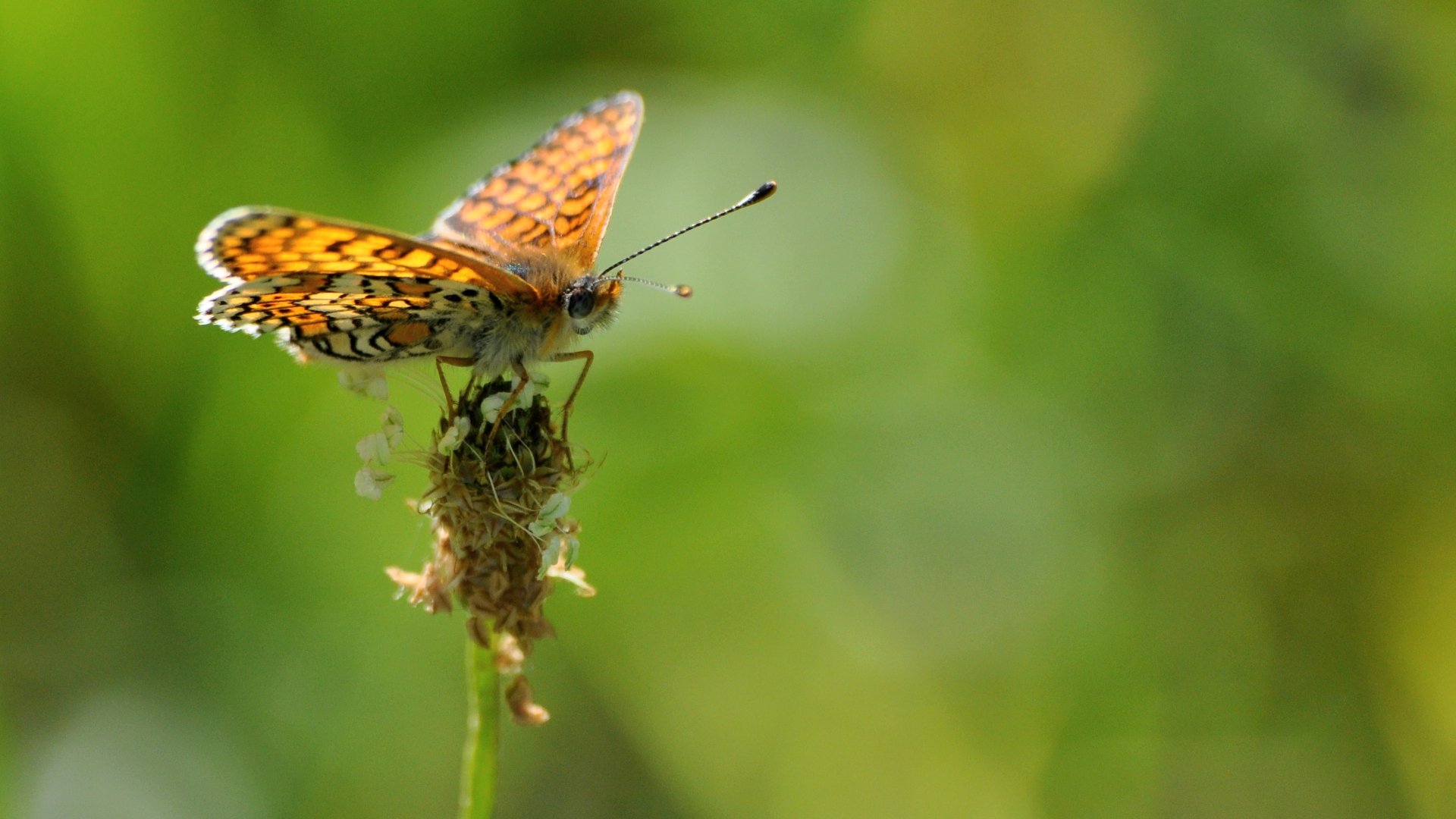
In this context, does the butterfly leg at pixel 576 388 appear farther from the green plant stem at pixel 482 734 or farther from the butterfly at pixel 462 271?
the green plant stem at pixel 482 734

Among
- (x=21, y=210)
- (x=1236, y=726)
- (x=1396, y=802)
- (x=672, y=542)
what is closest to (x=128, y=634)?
(x=21, y=210)

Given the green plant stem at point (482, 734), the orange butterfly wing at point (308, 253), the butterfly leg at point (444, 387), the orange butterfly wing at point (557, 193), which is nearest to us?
the green plant stem at point (482, 734)

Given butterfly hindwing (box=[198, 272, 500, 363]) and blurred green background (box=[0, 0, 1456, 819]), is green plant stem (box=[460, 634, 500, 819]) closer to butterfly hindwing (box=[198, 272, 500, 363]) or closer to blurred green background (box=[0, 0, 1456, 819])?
butterfly hindwing (box=[198, 272, 500, 363])

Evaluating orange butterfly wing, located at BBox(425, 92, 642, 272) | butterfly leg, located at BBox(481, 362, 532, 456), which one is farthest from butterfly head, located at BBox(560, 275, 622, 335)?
butterfly leg, located at BBox(481, 362, 532, 456)

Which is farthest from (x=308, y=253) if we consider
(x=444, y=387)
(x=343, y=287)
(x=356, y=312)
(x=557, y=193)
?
(x=557, y=193)

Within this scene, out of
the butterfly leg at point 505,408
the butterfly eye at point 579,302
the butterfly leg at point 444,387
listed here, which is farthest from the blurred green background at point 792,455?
the butterfly leg at point 505,408

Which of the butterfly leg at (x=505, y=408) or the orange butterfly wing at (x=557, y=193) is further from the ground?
the orange butterfly wing at (x=557, y=193)
